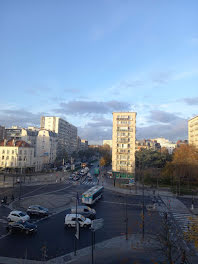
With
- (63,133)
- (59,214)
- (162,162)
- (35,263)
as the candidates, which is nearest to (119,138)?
(162,162)

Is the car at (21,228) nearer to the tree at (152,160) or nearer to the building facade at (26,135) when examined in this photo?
the tree at (152,160)

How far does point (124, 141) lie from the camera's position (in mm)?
65000

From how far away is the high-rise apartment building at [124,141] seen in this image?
2533 inches

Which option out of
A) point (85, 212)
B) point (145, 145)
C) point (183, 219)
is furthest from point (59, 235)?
point (145, 145)

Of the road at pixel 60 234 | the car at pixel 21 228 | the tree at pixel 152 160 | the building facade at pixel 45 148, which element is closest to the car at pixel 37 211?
the road at pixel 60 234

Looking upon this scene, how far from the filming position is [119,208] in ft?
98.2

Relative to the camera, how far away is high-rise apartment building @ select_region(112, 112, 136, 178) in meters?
64.3

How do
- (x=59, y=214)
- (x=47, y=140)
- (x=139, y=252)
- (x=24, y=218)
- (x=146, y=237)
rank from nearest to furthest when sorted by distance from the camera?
1. (x=139, y=252)
2. (x=146, y=237)
3. (x=24, y=218)
4. (x=59, y=214)
5. (x=47, y=140)

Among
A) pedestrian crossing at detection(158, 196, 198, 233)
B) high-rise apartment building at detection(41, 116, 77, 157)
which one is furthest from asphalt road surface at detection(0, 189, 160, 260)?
high-rise apartment building at detection(41, 116, 77, 157)

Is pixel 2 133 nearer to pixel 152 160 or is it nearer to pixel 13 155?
pixel 13 155

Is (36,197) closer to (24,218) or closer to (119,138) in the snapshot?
(24,218)

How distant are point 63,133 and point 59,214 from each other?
9612 cm

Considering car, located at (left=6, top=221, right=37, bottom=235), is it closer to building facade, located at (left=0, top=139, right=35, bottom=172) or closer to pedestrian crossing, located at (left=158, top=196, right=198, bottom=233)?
pedestrian crossing, located at (left=158, top=196, right=198, bottom=233)

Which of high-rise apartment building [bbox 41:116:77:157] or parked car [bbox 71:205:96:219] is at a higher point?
high-rise apartment building [bbox 41:116:77:157]
